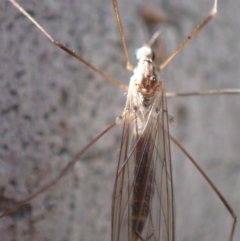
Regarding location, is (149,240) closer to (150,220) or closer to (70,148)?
(150,220)

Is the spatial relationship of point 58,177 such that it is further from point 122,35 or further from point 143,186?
point 122,35

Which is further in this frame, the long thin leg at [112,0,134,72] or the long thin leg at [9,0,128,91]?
the long thin leg at [112,0,134,72]

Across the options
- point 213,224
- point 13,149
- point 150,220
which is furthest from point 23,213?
point 213,224

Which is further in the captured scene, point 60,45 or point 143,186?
point 60,45

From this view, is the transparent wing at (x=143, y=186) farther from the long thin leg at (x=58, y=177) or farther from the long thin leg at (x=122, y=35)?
the long thin leg at (x=122, y=35)

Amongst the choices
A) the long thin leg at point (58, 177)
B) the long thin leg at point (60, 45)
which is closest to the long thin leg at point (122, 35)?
the long thin leg at point (60, 45)

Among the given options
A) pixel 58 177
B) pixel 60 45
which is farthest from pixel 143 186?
pixel 60 45

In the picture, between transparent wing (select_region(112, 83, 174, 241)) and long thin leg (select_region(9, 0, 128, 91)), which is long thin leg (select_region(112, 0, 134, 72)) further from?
transparent wing (select_region(112, 83, 174, 241))

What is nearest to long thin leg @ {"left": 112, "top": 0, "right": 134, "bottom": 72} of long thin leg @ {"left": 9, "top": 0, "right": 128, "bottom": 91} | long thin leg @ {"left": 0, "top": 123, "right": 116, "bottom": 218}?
long thin leg @ {"left": 9, "top": 0, "right": 128, "bottom": 91}
